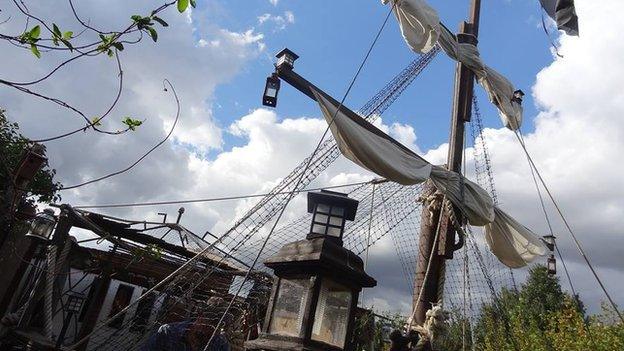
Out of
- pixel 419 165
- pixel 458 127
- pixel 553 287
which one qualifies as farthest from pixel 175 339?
pixel 553 287

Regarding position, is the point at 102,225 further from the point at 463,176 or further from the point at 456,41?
the point at 456,41

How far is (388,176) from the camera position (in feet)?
20.7

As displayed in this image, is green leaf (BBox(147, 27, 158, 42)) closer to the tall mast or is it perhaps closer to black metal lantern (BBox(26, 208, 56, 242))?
the tall mast

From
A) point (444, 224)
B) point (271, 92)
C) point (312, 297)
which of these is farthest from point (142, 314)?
point (312, 297)

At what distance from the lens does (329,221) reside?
4.25 metres

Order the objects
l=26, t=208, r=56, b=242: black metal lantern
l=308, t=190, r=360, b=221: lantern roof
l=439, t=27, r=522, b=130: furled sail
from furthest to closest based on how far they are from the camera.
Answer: l=439, t=27, r=522, b=130: furled sail → l=26, t=208, r=56, b=242: black metal lantern → l=308, t=190, r=360, b=221: lantern roof

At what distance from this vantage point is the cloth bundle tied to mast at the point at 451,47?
7.36 m

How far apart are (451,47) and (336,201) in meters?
5.34

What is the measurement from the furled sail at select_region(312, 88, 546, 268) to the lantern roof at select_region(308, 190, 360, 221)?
142 cm

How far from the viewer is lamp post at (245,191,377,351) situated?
3.33m

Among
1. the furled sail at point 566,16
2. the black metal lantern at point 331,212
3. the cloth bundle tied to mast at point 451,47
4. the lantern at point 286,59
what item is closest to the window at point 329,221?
the black metal lantern at point 331,212

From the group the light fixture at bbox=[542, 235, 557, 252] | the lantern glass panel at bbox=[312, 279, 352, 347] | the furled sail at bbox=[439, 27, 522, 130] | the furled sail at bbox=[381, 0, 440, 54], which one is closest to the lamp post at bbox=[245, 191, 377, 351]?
the lantern glass panel at bbox=[312, 279, 352, 347]

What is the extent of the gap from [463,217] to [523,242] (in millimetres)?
2241

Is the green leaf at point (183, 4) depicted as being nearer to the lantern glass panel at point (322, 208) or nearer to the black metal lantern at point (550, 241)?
the lantern glass panel at point (322, 208)
